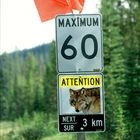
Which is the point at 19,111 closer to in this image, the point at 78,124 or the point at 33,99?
the point at 33,99

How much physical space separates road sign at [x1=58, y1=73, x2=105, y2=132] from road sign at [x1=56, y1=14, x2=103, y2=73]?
124 mm

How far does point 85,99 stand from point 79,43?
692 millimetres

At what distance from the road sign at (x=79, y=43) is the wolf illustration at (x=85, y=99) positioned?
0.26 meters

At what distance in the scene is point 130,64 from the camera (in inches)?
1501

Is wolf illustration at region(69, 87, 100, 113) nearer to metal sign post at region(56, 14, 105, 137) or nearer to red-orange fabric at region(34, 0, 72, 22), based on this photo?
metal sign post at region(56, 14, 105, 137)

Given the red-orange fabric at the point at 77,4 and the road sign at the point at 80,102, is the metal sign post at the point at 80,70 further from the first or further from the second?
the red-orange fabric at the point at 77,4

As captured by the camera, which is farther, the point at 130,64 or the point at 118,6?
the point at 118,6

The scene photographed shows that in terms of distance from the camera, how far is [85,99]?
8.60 metres

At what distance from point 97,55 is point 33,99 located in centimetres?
10301

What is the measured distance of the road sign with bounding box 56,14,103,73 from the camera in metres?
8.66

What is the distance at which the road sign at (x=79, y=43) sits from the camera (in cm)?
866

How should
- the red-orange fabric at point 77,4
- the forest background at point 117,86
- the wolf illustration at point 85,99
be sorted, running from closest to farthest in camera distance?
the wolf illustration at point 85,99 < the red-orange fabric at point 77,4 < the forest background at point 117,86

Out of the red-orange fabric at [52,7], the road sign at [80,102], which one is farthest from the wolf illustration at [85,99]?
the red-orange fabric at [52,7]

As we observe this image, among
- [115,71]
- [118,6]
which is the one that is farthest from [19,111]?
[115,71]
